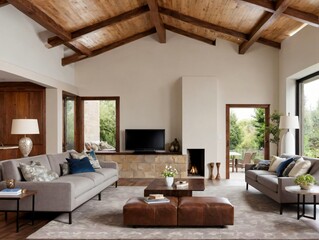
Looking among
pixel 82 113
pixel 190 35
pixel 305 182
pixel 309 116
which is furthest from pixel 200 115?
pixel 305 182

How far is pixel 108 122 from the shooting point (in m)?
10.4

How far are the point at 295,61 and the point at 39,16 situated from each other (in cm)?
549

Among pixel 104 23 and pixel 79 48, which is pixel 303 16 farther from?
pixel 79 48

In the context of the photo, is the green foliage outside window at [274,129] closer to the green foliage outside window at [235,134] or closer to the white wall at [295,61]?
the white wall at [295,61]

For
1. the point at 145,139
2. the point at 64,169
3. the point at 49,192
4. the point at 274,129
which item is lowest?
the point at 49,192

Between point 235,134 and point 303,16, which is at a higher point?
point 303,16

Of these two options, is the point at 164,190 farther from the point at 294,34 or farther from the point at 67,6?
the point at 294,34

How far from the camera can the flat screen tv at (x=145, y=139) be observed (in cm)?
1006

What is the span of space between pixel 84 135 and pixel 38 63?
316cm

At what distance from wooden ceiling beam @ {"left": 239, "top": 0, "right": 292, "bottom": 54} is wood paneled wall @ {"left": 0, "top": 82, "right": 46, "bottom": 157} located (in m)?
4.98

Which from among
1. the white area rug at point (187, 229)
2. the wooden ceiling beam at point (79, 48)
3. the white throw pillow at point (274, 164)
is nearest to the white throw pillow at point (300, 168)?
the white area rug at point (187, 229)

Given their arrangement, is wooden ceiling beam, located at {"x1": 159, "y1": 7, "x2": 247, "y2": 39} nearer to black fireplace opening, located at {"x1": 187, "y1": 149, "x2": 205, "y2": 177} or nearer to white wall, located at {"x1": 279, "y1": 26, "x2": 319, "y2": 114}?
white wall, located at {"x1": 279, "y1": 26, "x2": 319, "y2": 114}

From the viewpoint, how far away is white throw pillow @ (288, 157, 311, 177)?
580 cm

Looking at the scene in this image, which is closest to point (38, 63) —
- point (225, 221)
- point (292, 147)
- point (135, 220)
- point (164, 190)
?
point (164, 190)
